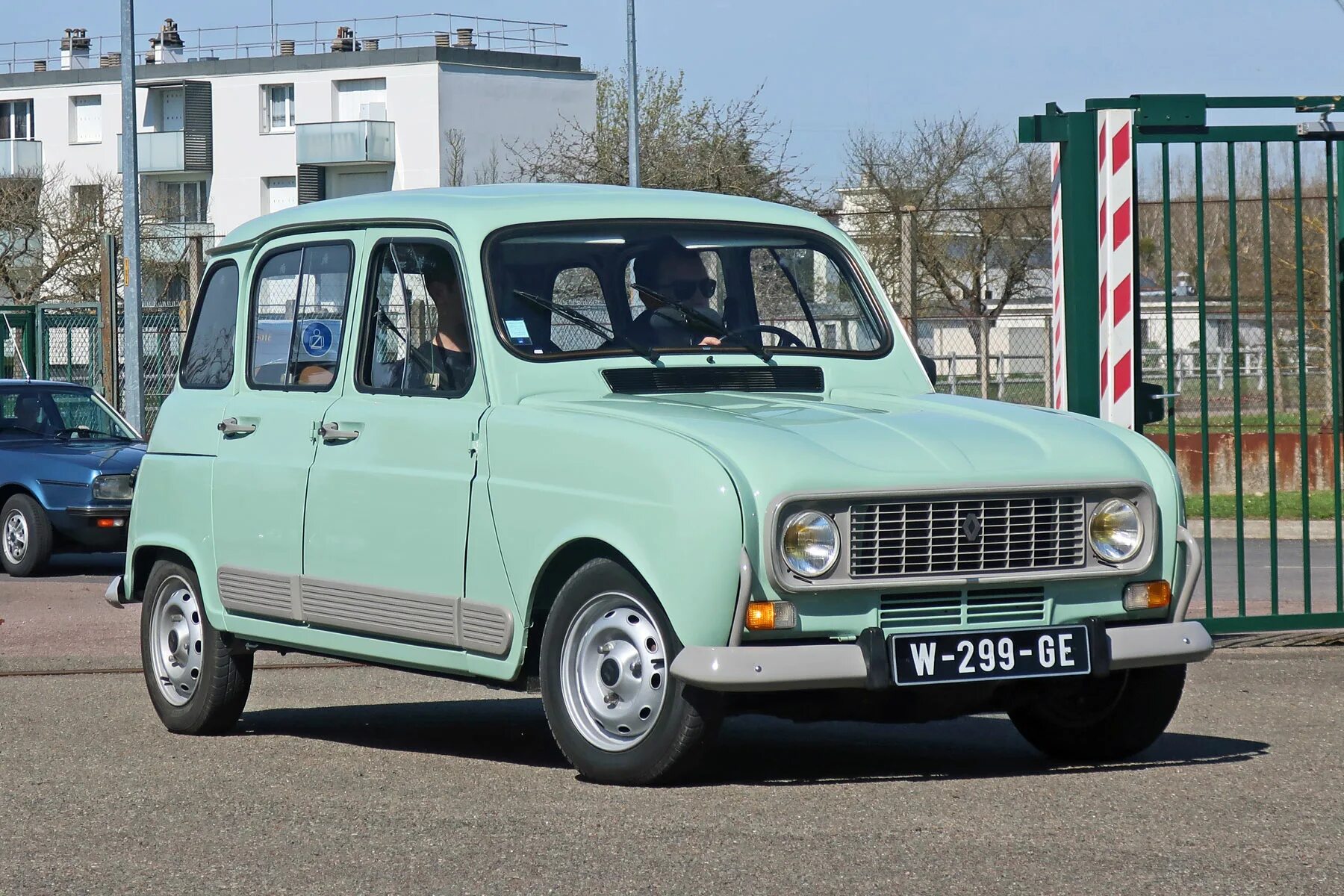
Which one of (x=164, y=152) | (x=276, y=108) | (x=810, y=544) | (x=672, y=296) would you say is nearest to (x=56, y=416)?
(x=672, y=296)

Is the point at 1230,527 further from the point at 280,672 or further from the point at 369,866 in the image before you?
the point at 369,866

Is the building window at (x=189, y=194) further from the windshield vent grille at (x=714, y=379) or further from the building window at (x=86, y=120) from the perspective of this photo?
the windshield vent grille at (x=714, y=379)

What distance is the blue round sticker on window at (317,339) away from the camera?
314 inches

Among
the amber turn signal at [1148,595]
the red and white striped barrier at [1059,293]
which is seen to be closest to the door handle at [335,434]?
the amber turn signal at [1148,595]

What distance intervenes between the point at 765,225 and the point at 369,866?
343 cm

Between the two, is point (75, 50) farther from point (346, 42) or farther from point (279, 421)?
point (279, 421)

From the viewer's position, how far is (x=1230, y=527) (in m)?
20.0

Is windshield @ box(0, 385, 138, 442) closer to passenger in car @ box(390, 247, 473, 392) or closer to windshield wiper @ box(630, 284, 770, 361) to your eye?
passenger in car @ box(390, 247, 473, 392)

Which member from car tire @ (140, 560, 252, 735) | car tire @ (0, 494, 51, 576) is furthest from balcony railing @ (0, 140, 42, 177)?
car tire @ (140, 560, 252, 735)

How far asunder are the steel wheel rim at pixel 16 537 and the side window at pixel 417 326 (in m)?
9.75

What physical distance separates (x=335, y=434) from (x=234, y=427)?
76cm

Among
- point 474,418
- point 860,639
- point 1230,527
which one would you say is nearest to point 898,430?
point 860,639

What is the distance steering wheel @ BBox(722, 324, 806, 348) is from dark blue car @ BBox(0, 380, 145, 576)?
966 cm

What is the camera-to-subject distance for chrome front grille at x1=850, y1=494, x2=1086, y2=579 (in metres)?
6.30
